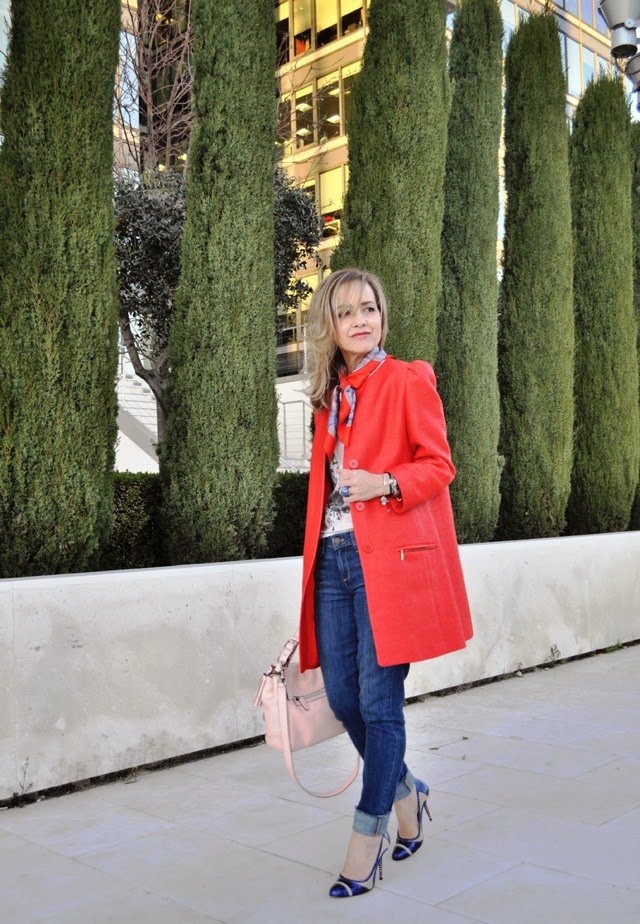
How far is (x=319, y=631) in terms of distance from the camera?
292 cm

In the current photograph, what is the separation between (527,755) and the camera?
14.3ft

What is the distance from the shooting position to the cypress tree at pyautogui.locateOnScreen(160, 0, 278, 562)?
229 inches

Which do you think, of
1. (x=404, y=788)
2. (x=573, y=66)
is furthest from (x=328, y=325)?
(x=573, y=66)

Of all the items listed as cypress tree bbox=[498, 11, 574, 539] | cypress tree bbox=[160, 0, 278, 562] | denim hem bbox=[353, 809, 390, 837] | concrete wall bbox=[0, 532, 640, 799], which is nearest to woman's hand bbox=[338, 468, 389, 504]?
denim hem bbox=[353, 809, 390, 837]

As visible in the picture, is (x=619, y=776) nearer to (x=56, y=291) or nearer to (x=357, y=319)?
(x=357, y=319)

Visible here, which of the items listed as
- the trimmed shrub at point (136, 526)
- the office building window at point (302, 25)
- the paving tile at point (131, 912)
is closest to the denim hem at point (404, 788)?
the paving tile at point (131, 912)

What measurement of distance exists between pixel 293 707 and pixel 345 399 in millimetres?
1007

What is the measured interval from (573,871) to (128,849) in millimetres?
1528

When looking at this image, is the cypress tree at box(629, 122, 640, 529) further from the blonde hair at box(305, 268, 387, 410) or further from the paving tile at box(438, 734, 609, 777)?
the blonde hair at box(305, 268, 387, 410)

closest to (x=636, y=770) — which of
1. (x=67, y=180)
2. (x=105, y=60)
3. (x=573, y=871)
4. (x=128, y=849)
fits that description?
(x=573, y=871)

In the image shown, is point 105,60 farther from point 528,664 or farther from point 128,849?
point 528,664

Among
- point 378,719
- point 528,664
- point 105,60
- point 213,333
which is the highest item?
point 105,60

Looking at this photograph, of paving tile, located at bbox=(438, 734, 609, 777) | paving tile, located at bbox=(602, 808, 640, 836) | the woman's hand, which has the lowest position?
paving tile, located at bbox=(438, 734, 609, 777)

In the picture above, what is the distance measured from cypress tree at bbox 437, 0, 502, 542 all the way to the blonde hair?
4458 mm
